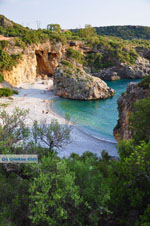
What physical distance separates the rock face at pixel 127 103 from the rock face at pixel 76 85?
17.9 m

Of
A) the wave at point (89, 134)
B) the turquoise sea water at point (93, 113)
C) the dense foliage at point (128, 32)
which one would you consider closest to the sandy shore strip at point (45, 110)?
the wave at point (89, 134)

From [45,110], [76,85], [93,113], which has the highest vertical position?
[76,85]

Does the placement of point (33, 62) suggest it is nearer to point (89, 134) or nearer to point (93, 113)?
point (93, 113)

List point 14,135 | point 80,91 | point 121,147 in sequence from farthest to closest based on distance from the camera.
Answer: point 80,91, point 14,135, point 121,147

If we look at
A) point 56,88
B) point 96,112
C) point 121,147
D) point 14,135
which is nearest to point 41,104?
point 56,88

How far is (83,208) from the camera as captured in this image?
19.8 feet

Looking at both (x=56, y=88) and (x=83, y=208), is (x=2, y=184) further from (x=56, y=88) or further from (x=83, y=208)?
(x=56, y=88)

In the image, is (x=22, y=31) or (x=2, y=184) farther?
(x=22, y=31)

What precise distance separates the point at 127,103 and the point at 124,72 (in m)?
47.5

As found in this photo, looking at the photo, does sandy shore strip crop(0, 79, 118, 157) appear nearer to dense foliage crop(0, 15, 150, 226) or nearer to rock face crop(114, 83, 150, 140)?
rock face crop(114, 83, 150, 140)

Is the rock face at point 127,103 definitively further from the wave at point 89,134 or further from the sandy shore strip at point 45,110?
the sandy shore strip at point 45,110

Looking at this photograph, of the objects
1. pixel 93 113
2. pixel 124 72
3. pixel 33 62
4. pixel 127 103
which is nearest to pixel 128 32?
pixel 124 72

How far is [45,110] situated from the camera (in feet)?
99.6

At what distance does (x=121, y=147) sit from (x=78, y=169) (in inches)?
101
